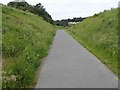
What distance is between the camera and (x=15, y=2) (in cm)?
9450

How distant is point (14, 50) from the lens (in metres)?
15.6

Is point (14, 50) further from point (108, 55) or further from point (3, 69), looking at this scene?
point (108, 55)

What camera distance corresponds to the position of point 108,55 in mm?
16672

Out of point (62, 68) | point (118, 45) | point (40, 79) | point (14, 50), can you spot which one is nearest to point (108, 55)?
point (118, 45)

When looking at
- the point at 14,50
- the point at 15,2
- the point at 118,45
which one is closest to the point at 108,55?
the point at 118,45

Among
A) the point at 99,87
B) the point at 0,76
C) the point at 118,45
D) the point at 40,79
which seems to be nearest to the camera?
the point at 99,87

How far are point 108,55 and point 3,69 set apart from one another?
649 cm

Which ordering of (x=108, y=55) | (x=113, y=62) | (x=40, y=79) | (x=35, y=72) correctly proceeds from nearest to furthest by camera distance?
1. (x=40, y=79)
2. (x=35, y=72)
3. (x=113, y=62)
4. (x=108, y=55)

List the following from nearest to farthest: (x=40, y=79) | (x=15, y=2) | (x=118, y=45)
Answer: (x=40, y=79)
(x=118, y=45)
(x=15, y=2)

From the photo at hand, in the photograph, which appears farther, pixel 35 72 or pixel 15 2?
pixel 15 2

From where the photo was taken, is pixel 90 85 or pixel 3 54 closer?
pixel 90 85

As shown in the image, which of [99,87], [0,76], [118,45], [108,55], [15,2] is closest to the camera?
[99,87]

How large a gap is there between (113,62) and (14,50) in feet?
15.3

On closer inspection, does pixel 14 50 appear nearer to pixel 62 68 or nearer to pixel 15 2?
pixel 62 68
